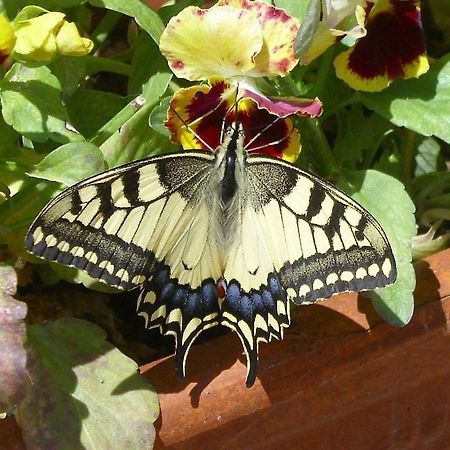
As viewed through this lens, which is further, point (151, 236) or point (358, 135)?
point (358, 135)

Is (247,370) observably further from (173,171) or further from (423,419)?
(423,419)

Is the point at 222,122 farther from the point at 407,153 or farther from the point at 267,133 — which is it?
the point at 407,153

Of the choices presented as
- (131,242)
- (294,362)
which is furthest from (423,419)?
(131,242)

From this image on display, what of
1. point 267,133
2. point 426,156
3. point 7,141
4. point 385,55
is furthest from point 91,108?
point 426,156

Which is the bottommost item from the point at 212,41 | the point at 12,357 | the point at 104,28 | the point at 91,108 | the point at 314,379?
the point at 314,379

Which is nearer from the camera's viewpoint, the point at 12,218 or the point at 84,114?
the point at 12,218

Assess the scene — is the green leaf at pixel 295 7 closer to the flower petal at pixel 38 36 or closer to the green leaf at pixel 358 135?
the green leaf at pixel 358 135
